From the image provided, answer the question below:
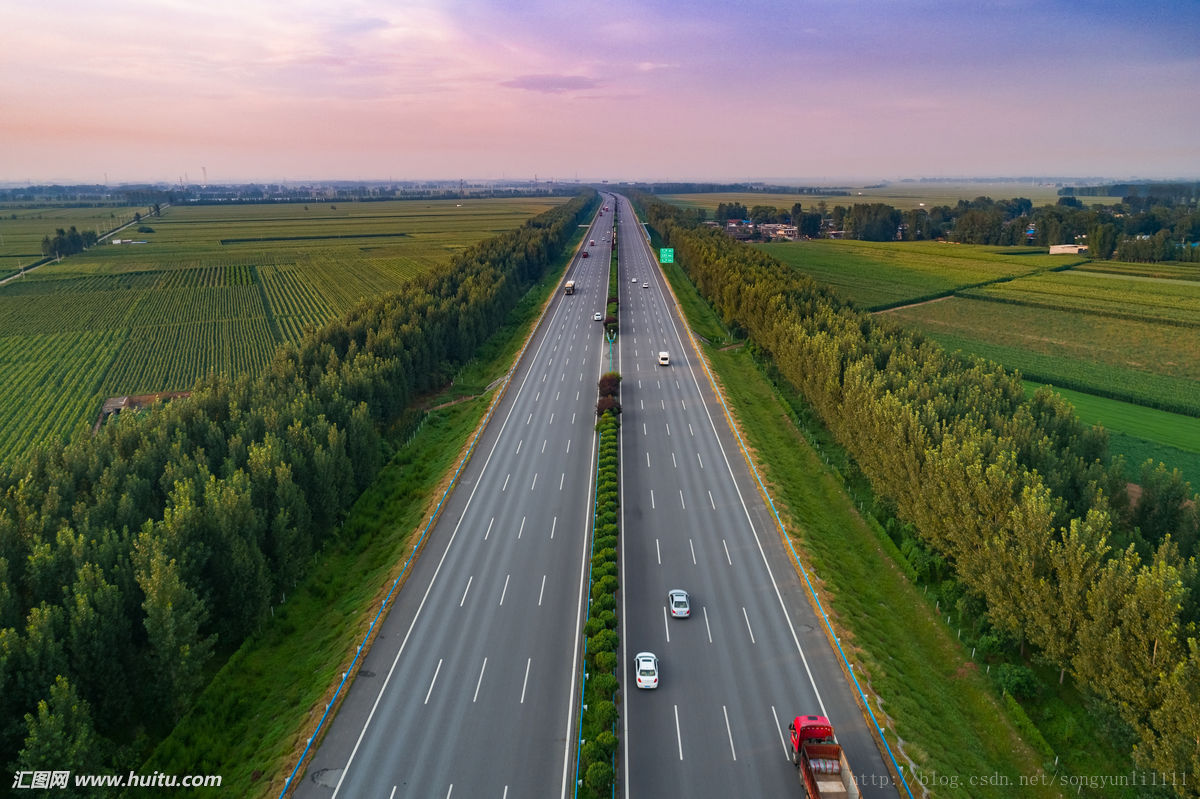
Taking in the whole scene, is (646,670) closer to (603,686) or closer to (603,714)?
(603,686)

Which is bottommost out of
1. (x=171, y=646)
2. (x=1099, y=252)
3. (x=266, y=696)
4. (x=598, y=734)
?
(x=266, y=696)

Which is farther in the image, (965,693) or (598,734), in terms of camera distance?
(965,693)

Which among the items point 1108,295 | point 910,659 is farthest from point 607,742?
point 1108,295

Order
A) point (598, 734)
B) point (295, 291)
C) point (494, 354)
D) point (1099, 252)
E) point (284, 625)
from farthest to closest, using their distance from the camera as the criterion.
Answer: point (1099, 252), point (295, 291), point (494, 354), point (284, 625), point (598, 734)

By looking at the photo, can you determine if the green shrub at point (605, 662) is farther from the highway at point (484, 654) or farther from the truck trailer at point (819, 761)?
the truck trailer at point (819, 761)

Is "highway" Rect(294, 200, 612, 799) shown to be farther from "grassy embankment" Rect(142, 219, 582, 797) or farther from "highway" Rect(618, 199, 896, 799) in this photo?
"highway" Rect(618, 199, 896, 799)

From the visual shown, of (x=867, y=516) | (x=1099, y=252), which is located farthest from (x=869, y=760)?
(x=1099, y=252)

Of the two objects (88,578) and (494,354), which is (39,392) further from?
(88,578)

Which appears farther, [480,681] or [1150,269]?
[1150,269]
